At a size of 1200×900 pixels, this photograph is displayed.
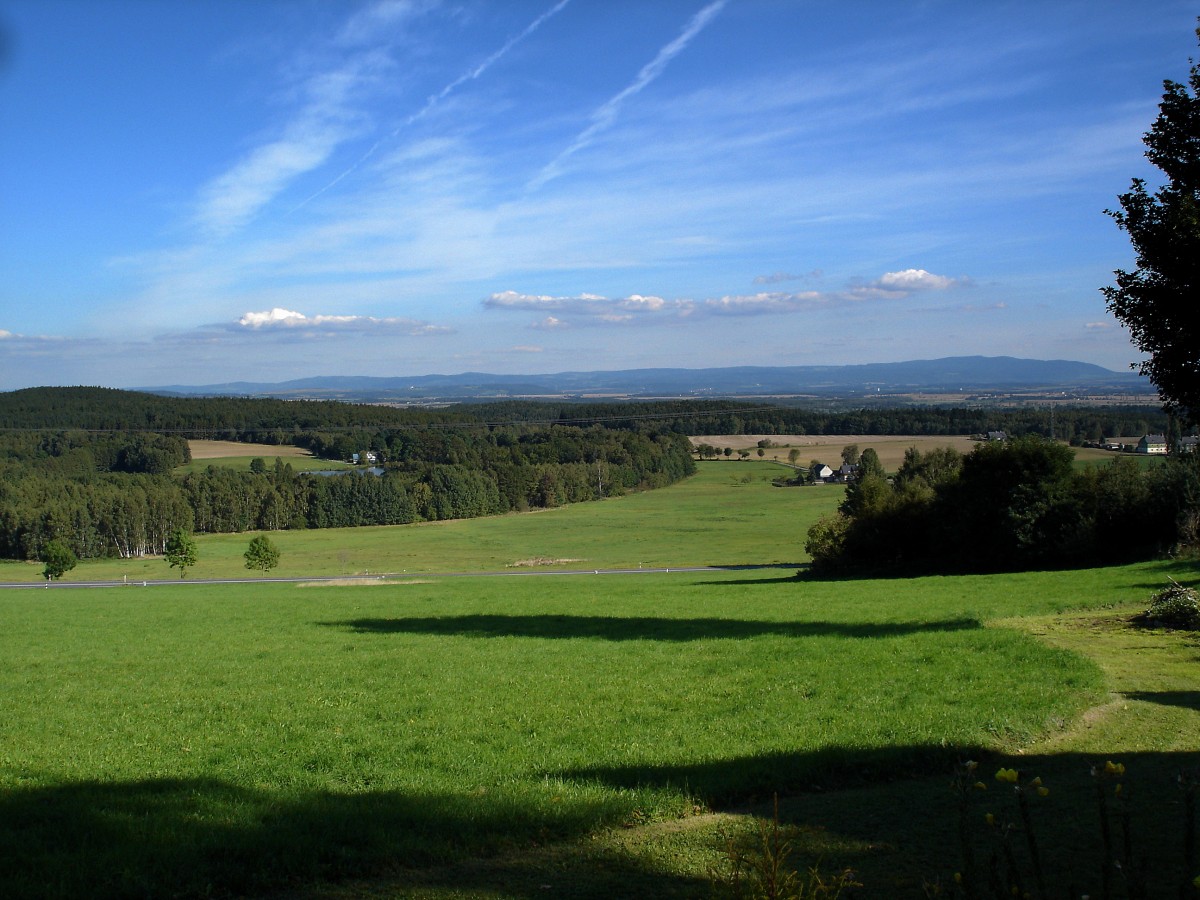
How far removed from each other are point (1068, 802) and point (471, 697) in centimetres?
751

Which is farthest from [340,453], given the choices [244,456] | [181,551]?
[181,551]

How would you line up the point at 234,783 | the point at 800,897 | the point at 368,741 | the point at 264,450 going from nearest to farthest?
the point at 800,897
the point at 234,783
the point at 368,741
the point at 264,450

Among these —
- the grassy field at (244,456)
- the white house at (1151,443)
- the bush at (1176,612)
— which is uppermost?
the white house at (1151,443)

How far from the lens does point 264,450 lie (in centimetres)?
13500

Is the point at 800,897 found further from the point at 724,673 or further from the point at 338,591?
the point at 338,591

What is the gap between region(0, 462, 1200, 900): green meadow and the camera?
6.11 meters

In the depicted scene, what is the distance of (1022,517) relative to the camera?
3884cm

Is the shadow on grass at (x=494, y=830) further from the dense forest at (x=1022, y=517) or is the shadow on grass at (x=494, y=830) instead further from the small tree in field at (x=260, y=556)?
the small tree in field at (x=260, y=556)

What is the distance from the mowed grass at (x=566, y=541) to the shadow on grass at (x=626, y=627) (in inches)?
1451

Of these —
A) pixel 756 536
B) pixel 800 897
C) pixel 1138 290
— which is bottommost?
pixel 756 536

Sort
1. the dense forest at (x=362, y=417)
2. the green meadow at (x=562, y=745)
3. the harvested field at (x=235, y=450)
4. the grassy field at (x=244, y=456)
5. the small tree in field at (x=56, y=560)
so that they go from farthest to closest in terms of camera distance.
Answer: the dense forest at (x=362, y=417) → the harvested field at (x=235, y=450) → the grassy field at (x=244, y=456) → the small tree in field at (x=56, y=560) → the green meadow at (x=562, y=745)

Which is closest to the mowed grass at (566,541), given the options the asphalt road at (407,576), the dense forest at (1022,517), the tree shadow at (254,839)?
the asphalt road at (407,576)

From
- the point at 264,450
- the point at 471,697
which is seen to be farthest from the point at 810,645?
the point at 264,450

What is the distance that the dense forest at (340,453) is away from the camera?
92.0 m
